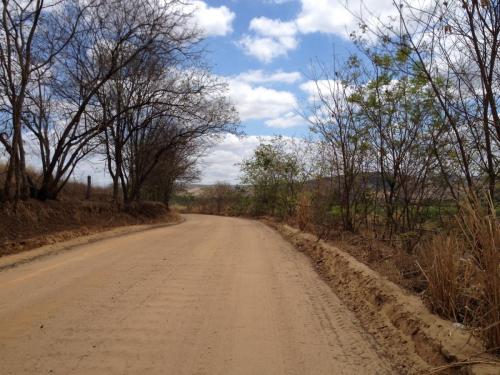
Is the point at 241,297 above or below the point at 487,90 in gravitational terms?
below

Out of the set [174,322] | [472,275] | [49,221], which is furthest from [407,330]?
[49,221]

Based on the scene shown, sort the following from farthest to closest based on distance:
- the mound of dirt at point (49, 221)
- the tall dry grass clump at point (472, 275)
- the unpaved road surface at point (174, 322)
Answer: the mound of dirt at point (49, 221) → the unpaved road surface at point (174, 322) → the tall dry grass clump at point (472, 275)

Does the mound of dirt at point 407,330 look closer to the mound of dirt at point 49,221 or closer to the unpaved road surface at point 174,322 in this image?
the unpaved road surface at point 174,322

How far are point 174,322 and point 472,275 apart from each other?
Result: 11.5ft

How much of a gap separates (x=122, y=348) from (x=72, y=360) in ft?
1.77

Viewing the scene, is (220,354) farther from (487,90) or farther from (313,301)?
(487,90)

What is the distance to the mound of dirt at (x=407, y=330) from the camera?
15.0 feet

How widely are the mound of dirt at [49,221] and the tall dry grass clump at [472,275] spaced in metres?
10.7

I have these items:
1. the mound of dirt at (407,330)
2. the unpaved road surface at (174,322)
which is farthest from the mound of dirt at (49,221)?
the mound of dirt at (407,330)

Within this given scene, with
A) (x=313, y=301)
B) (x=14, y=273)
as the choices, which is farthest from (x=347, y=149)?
(x=14, y=273)

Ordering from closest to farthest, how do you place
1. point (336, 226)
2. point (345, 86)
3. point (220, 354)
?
point (220, 354)
point (345, 86)
point (336, 226)

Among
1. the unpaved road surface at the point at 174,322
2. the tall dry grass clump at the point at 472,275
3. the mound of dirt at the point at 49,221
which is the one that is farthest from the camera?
the mound of dirt at the point at 49,221

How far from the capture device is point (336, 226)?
16.9m

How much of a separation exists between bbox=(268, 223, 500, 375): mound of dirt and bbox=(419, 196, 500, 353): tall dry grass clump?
0.59 feet
